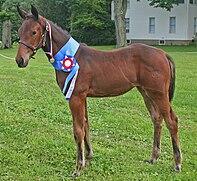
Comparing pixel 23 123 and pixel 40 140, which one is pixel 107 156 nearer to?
pixel 40 140

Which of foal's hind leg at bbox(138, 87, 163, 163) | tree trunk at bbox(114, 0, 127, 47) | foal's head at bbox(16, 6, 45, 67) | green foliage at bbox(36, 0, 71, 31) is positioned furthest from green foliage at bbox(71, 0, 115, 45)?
foal's head at bbox(16, 6, 45, 67)

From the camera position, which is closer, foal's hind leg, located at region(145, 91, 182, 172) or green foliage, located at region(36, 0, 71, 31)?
foal's hind leg, located at region(145, 91, 182, 172)

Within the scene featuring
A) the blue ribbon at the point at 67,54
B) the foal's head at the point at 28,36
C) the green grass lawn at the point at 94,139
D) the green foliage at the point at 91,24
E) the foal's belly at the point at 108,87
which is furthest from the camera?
the green foliage at the point at 91,24

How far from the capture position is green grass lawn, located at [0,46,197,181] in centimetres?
449

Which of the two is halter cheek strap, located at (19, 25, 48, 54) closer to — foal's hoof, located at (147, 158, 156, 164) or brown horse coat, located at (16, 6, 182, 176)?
brown horse coat, located at (16, 6, 182, 176)

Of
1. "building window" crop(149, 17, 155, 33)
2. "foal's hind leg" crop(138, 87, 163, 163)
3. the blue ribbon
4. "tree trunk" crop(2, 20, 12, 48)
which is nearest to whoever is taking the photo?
the blue ribbon

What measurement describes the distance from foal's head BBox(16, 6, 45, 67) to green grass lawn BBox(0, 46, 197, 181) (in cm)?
139

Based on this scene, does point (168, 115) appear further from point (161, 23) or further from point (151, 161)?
point (161, 23)

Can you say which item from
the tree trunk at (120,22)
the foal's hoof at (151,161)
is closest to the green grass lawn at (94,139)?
the foal's hoof at (151,161)

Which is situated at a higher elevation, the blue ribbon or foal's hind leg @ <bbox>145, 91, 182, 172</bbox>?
the blue ribbon

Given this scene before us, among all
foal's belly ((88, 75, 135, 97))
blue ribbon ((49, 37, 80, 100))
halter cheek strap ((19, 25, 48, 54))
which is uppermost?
halter cheek strap ((19, 25, 48, 54))

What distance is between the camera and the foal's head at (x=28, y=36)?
3920 mm

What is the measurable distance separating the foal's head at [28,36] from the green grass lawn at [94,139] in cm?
139

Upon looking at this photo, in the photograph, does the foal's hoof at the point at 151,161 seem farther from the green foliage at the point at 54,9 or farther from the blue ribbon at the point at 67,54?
the green foliage at the point at 54,9
